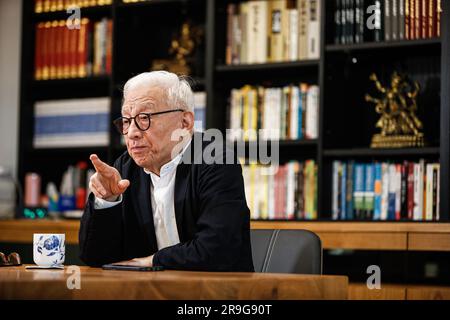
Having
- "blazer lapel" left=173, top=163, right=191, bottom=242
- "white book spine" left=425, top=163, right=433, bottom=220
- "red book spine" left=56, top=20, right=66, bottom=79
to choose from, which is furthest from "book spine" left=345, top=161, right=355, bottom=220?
"red book spine" left=56, top=20, right=66, bottom=79

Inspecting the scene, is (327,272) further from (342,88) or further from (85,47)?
(85,47)

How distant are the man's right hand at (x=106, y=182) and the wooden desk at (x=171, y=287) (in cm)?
40

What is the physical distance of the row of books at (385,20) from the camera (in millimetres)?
3514

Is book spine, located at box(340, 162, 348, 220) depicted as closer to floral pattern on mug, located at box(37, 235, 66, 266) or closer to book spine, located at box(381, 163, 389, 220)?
book spine, located at box(381, 163, 389, 220)

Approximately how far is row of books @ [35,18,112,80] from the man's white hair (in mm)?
1807

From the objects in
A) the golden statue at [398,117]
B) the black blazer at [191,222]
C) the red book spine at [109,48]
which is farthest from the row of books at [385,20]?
the black blazer at [191,222]

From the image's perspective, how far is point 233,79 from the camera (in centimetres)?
409

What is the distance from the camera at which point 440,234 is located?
318 cm

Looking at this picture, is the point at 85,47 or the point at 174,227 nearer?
the point at 174,227

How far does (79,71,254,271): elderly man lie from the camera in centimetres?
212

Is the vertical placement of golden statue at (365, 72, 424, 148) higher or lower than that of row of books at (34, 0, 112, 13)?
lower
